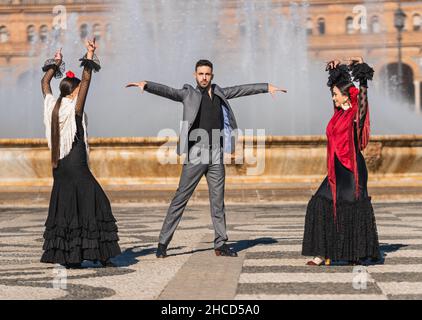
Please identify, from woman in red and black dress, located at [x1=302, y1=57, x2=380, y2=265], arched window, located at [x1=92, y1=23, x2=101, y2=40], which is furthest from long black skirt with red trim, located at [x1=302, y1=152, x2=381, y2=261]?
arched window, located at [x1=92, y1=23, x2=101, y2=40]

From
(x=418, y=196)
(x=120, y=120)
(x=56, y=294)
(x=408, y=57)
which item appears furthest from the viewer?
(x=408, y=57)

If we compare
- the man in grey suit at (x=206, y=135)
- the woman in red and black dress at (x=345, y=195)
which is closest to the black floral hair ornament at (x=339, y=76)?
the woman in red and black dress at (x=345, y=195)

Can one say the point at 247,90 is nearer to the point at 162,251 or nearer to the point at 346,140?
the point at 346,140

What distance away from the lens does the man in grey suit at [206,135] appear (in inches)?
356

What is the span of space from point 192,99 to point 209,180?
2.10ft

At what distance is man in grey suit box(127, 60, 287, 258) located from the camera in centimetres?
905

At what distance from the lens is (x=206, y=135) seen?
357 inches

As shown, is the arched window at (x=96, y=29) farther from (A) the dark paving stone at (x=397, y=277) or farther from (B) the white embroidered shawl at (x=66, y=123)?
(A) the dark paving stone at (x=397, y=277)

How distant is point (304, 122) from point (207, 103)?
2749cm

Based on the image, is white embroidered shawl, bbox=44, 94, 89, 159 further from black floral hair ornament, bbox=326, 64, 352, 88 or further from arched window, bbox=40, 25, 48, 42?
arched window, bbox=40, 25, 48, 42

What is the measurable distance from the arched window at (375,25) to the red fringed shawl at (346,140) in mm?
73526
